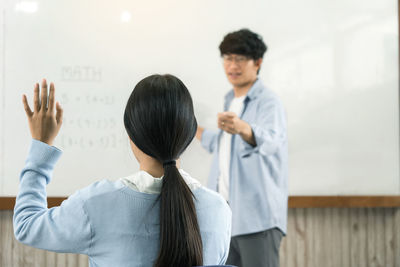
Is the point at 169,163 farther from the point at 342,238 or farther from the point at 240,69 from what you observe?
the point at 342,238

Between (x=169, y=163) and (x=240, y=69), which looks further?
(x=240, y=69)

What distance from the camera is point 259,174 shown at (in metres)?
1.79

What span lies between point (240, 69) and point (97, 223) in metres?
1.32

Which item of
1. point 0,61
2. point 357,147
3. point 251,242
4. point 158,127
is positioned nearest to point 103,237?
point 158,127

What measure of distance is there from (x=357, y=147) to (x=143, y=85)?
161 centimetres

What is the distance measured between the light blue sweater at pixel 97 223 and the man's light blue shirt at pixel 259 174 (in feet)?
3.29

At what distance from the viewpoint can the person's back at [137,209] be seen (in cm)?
76

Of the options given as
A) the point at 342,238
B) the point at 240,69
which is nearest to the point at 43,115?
the point at 240,69

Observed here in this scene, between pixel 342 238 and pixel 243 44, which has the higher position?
pixel 243 44

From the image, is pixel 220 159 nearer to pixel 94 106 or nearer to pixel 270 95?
pixel 270 95

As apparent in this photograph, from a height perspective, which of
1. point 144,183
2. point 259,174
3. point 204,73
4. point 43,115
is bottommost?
point 259,174

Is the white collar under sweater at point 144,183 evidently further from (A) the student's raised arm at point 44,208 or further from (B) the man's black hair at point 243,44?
(B) the man's black hair at point 243,44

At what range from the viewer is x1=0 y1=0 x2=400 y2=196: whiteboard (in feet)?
6.13

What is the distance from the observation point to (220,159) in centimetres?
191
